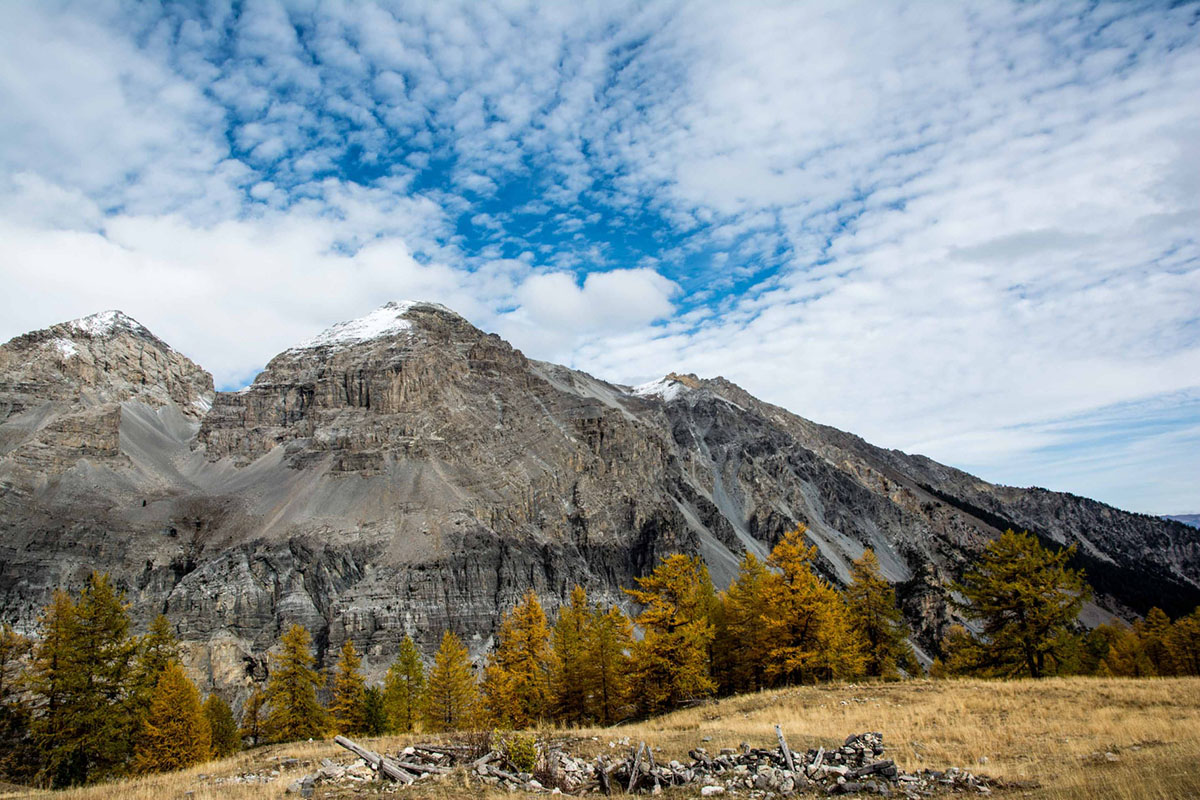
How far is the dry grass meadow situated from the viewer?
515 inches

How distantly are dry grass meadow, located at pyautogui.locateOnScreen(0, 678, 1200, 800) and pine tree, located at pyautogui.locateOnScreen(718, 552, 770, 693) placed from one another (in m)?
5.92

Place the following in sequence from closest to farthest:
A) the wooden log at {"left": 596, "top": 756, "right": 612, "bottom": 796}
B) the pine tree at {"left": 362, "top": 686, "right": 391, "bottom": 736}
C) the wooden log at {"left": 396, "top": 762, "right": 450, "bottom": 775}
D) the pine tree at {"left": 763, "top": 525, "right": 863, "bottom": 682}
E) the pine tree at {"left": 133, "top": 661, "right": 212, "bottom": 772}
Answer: the wooden log at {"left": 596, "top": 756, "right": 612, "bottom": 796} < the wooden log at {"left": 396, "top": 762, "right": 450, "bottom": 775} < the pine tree at {"left": 763, "top": 525, "right": 863, "bottom": 682} < the pine tree at {"left": 133, "top": 661, "right": 212, "bottom": 772} < the pine tree at {"left": 362, "top": 686, "right": 391, "bottom": 736}

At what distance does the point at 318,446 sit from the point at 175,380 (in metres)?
79.5

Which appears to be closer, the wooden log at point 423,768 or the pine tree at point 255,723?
the wooden log at point 423,768

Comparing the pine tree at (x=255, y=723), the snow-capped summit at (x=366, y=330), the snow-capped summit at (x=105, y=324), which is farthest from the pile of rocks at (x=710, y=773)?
the snow-capped summit at (x=105, y=324)

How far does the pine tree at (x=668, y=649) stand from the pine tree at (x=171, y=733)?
26012mm

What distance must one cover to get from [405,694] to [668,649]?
29071 mm

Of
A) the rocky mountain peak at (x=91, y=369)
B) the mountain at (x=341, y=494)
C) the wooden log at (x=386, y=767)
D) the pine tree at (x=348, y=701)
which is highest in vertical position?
the rocky mountain peak at (x=91, y=369)

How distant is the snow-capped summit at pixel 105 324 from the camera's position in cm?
17850

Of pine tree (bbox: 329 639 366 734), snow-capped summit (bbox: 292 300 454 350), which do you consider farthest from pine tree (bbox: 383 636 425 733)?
snow-capped summit (bbox: 292 300 454 350)

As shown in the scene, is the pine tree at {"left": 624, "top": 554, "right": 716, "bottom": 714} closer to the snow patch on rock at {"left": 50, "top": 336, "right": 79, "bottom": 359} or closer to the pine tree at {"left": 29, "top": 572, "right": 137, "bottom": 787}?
the pine tree at {"left": 29, "top": 572, "right": 137, "bottom": 787}

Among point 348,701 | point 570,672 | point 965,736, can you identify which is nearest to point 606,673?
point 570,672

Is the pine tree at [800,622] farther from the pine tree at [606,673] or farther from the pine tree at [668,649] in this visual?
the pine tree at [606,673]

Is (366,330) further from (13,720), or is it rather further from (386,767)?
(386,767)
